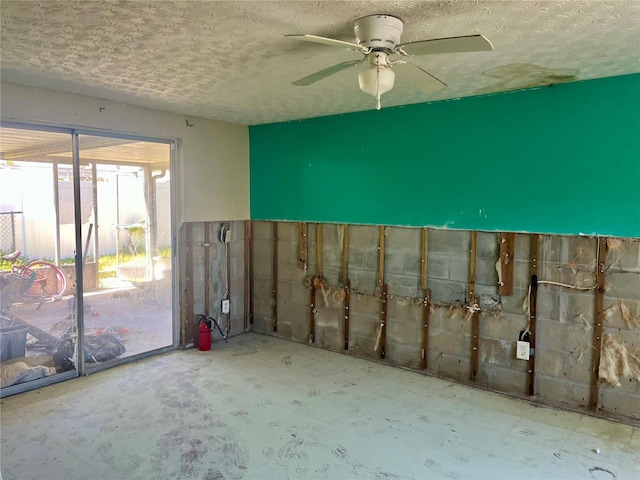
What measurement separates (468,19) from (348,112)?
97.9 inches

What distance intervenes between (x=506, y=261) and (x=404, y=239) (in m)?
1.00

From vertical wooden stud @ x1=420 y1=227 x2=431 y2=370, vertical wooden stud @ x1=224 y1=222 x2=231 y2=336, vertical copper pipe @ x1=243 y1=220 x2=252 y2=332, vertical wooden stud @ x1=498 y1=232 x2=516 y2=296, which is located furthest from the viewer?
vertical copper pipe @ x1=243 y1=220 x2=252 y2=332

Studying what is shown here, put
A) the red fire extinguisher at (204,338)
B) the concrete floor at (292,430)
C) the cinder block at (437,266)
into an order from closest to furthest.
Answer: the concrete floor at (292,430), the cinder block at (437,266), the red fire extinguisher at (204,338)

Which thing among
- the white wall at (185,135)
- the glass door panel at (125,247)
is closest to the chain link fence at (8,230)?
the glass door panel at (125,247)

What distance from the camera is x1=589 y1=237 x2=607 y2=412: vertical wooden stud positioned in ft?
11.3

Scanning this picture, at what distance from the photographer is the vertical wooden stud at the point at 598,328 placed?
3430 mm

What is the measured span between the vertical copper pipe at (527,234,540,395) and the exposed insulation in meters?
0.49

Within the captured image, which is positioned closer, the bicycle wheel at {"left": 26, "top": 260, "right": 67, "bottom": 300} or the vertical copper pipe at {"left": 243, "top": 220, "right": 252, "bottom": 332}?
the bicycle wheel at {"left": 26, "top": 260, "right": 67, "bottom": 300}

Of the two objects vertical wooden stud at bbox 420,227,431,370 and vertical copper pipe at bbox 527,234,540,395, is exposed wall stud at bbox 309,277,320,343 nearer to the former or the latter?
vertical wooden stud at bbox 420,227,431,370

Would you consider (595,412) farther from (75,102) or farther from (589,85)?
(75,102)

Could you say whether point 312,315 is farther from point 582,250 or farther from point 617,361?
point 617,361

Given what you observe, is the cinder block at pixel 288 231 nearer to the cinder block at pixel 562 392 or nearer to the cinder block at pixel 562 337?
the cinder block at pixel 562 337

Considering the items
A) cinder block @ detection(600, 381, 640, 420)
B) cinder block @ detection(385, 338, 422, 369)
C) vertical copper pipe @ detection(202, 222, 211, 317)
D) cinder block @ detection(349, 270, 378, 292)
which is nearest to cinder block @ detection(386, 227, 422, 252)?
cinder block @ detection(349, 270, 378, 292)

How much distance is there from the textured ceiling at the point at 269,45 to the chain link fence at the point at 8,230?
3.69ft
